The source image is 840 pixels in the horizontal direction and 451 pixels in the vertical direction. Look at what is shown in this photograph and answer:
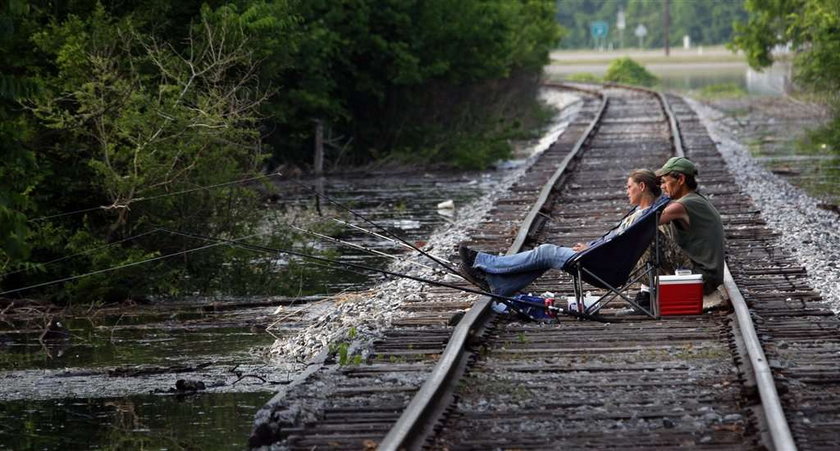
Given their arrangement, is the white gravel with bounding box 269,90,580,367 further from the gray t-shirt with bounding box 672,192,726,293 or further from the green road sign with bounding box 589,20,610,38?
the green road sign with bounding box 589,20,610,38

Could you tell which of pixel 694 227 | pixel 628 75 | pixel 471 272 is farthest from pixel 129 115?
pixel 628 75

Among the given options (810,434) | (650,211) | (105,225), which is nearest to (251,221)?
(105,225)

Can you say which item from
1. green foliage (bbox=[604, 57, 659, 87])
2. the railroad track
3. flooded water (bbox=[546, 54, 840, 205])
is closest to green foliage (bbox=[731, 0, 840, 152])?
flooded water (bbox=[546, 54, 840, 205])

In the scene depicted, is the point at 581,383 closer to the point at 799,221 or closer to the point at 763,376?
the point at 763,376

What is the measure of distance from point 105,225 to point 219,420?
6521 millimetres

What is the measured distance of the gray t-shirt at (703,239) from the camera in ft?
33.8

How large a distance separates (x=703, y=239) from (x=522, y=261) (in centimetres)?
140

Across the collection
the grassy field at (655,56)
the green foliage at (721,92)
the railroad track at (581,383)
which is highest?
the railroad track at (581,383)

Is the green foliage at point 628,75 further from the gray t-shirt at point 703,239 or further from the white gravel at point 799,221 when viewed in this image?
the gray t-shirt at point 703,239

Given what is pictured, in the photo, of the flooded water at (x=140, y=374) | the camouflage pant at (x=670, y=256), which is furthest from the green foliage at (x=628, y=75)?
the camouflage pant at (x=670, y=256)

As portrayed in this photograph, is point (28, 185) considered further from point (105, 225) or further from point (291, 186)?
point (291, 186)

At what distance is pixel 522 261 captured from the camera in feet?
33.1

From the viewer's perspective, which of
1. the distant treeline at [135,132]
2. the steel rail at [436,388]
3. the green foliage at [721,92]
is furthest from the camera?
the green foliage at [721,92]

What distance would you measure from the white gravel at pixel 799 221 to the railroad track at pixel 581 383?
0.82ft
